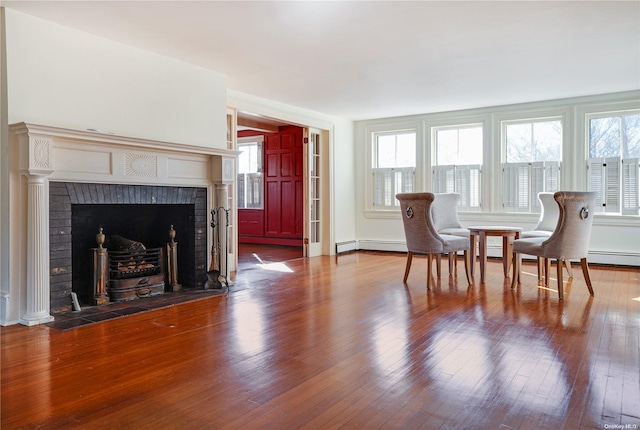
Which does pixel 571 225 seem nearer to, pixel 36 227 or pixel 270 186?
pixel 36 227

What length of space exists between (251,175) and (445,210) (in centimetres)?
480

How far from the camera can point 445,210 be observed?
241 inches

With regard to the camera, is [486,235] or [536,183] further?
[536,183]

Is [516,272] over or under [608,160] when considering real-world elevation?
under

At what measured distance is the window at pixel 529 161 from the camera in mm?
6684

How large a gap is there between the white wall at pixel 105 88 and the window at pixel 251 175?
4403 mm

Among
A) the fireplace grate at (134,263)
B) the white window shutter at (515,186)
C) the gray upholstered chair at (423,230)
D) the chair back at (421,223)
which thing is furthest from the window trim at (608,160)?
the fireplace grate at (134,263)

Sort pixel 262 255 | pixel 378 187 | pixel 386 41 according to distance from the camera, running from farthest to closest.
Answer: pixel 378 187, pixel 262 255, pixel 386 41

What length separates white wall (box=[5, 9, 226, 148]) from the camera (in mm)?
3498

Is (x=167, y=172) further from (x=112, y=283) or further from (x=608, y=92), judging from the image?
(x=608, y=92)

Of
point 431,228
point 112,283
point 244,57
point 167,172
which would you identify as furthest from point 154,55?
point 431,228

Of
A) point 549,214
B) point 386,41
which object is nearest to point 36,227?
point 386,41

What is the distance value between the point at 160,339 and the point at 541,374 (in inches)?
90.7

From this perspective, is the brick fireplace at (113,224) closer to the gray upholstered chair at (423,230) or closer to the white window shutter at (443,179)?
the gray upholstered chair at (423,230)
